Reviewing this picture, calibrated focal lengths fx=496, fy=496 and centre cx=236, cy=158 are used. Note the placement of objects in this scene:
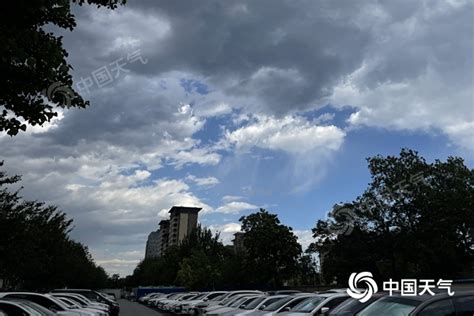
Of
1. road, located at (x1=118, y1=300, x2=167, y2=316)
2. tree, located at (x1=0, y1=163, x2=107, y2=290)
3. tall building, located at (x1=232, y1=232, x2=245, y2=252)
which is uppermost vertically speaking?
tall building, located at (x1=232, y1=232, x2=245, y2=252)

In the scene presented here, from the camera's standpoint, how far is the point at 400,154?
47.8 metres

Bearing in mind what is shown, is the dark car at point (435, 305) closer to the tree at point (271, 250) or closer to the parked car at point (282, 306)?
the parked car at point (282, 306)

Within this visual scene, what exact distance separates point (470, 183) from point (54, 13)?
48.2 metres

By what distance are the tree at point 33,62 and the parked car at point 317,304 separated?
710cm

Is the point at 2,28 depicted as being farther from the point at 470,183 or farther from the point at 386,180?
the point at 470,183

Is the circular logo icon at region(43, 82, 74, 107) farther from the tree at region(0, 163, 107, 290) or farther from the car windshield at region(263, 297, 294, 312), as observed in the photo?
the tree at region(0, 163, 107, 290)

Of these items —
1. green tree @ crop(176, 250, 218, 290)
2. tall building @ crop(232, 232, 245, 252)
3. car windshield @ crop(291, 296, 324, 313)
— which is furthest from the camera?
green tree @ crop(176, 250, 218, 290)

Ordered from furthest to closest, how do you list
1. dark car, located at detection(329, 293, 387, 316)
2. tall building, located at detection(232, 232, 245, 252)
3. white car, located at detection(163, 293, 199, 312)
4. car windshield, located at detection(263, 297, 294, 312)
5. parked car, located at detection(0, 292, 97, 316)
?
tall building, located at detection(232, 232, 245, 252) < white car, located at detection(163, 293, 199, 312) < parked car, located at detection(0, 292, 97, 316) < car windshield, located at detection(263, 297, 294, 312) < dark car, located at detection(329, 293, 387, 316)

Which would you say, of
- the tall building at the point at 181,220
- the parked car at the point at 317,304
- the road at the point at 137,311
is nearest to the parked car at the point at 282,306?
the parked car at the point at 317,304

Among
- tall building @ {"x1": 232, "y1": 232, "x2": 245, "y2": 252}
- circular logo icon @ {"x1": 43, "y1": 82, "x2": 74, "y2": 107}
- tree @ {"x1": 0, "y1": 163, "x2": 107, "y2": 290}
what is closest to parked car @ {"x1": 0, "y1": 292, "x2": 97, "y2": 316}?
tree @ {"x1": 0, "y1": 163, "x2": 107, "y2": 290}

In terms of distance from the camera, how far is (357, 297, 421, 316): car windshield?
686 centimetres

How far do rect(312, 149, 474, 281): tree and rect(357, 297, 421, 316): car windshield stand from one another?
3650 centimetres

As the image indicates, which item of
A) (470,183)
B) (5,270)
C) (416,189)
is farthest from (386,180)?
(5,270)

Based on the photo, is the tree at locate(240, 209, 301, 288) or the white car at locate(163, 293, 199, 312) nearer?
the white car at locate(163, 293, 199, 312)
